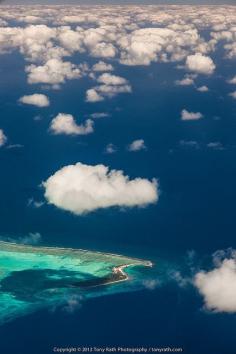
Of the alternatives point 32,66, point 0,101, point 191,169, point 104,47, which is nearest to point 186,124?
point 191,169

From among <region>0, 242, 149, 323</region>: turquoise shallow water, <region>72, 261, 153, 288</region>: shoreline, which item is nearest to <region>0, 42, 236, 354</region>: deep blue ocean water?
<region>0, 242, 149, 323</region>: turquoise shallow water

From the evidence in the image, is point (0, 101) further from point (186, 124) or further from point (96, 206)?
point (96, 206)

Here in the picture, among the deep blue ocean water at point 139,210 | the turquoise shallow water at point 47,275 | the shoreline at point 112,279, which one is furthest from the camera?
the shoreline at point 112,279

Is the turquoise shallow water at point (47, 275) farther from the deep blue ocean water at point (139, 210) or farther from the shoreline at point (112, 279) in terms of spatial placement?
the deep blue ocean water at point (139, 210)

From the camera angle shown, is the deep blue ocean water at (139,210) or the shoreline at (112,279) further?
the shoreline at (112,279)

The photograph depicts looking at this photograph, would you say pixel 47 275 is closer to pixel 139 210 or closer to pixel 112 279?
pixel 112 279

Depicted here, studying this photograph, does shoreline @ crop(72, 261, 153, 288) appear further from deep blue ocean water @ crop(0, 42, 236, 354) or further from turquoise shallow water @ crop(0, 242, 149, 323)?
deep blue ocean water @ crop(0, 42, 236, 354)

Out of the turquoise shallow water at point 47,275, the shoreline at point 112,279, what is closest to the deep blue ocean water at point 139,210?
the turquoise shallow water at point 47,275
